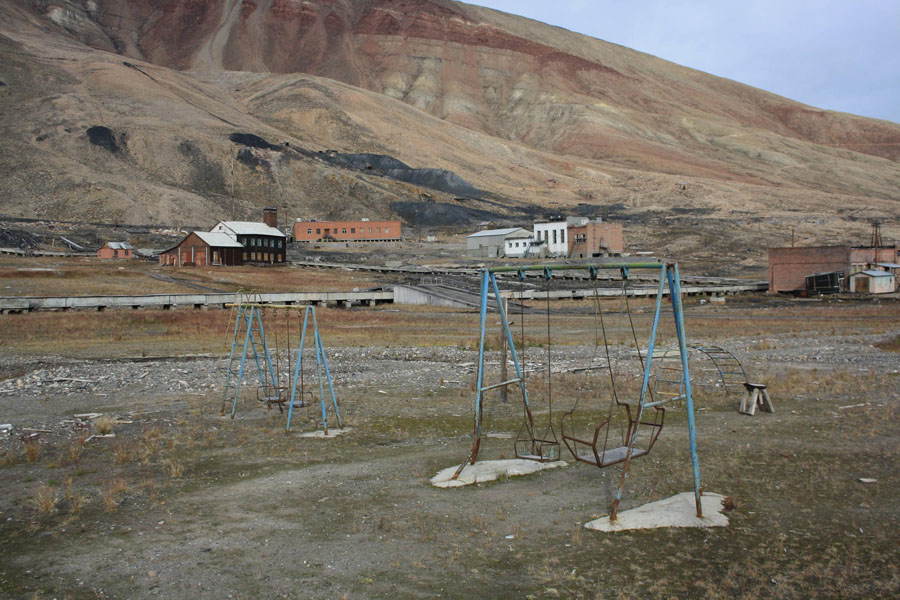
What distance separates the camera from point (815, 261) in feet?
209

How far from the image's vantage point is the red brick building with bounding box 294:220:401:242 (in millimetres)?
128875

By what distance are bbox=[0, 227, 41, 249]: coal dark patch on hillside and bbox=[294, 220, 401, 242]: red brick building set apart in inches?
1552

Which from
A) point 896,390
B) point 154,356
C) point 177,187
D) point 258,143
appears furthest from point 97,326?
point 258,143

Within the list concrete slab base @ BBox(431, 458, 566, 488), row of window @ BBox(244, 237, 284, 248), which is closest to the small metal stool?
concrete slab base @ BBox(431, 458, 566, 488)

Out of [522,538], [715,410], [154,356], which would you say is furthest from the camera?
[154,356]

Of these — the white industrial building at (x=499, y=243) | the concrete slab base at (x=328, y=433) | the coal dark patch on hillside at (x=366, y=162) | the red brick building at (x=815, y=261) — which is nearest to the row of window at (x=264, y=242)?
the white industrial building at (x=499, y=243)

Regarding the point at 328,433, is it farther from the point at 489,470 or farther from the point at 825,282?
the point at 825,282

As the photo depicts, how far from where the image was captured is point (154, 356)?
2956 cm

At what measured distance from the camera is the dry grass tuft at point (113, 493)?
1040 centimetres

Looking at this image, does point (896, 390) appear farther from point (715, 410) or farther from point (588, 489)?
point (588, 489)

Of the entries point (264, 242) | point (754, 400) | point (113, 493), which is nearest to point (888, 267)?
point (754, 400)

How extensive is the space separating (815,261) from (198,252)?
65404mm

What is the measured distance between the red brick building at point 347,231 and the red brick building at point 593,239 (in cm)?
3737

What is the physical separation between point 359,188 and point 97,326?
11417cm
